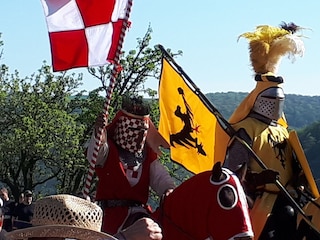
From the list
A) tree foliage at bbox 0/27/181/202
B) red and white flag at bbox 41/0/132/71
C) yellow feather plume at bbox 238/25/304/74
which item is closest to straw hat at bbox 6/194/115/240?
red and white flag at bbox 41/0/132/71

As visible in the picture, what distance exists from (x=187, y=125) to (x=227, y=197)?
3.36m

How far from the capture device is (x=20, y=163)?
26109 millimetres

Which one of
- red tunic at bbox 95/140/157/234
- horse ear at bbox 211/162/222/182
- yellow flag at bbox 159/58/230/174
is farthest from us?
Answer: yellow flag at bbox 159/58/230/174

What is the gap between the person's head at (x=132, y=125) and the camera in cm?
589

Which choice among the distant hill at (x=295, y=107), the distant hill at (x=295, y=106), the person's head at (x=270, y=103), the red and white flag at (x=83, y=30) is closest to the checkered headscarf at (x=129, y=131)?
the red and white flag at (x=83, y=30)

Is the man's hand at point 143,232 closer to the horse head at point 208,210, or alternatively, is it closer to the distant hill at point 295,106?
the horse head at point 208,210

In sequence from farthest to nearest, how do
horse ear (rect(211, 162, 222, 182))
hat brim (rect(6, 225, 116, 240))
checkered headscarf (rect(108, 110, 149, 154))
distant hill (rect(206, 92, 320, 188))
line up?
distant hill (rect(206, 92, 320, 188)), checkered headscarf (rect(108, 110, 149, 154)), horse ear (rect(211, 162, 222, 182)), hat brim (rect(6, 225, 116, 240))

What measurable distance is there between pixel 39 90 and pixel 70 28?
2224 centimetres

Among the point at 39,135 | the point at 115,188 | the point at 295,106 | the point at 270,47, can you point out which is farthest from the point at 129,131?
the point at 295,106

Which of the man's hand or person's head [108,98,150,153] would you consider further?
person's head [108,98,150,153]

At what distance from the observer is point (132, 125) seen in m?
5.94

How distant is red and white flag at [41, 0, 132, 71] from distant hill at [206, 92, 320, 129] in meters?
113

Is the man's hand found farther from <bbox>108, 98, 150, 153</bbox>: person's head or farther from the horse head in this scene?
<bbox>108, 98, 150, 153</bbox>: person's head

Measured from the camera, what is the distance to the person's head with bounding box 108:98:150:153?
589 cm
